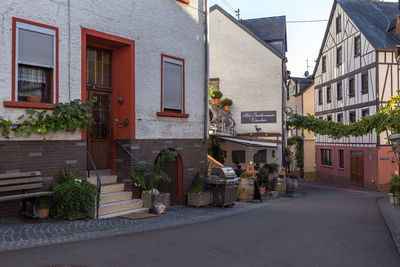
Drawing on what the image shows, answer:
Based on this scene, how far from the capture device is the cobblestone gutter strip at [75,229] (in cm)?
622

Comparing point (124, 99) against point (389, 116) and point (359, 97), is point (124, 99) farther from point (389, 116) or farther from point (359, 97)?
point (359, 97)

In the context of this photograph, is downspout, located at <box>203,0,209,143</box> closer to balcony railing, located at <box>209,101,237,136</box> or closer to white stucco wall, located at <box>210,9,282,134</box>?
balcony railing, located at <box>209,101,237,136</box>

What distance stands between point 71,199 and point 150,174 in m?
2.77

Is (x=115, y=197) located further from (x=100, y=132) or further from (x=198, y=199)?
(x=198, y=199)

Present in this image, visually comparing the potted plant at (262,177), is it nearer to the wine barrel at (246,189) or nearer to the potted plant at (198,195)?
the wine barrel at (246,189)

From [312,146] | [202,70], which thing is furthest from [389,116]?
[312,146]

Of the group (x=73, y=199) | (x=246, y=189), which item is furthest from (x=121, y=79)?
(x=246, y=189)

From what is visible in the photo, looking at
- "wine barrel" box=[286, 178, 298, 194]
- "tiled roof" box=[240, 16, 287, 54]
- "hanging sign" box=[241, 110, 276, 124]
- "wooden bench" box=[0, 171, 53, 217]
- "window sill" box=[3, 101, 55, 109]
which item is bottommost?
"wine barrel" box=[286, 178, 298, 194]

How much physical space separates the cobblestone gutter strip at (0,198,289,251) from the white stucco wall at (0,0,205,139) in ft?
6.88

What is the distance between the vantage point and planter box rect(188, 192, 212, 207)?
1139 cm

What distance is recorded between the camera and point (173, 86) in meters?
11.7

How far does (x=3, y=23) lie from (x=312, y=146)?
117 feet

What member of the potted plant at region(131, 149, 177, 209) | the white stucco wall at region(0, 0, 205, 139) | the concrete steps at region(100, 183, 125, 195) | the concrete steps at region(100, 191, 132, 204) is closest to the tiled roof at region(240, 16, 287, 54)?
the white stucco wall at region(0, 0, 205, 139)

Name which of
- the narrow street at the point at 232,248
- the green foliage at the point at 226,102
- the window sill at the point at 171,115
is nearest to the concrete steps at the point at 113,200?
the narrow street at the point at 232,248
